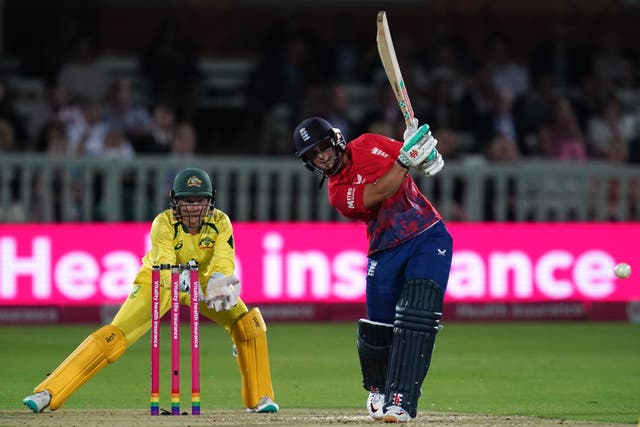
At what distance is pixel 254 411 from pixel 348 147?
6.10 feet

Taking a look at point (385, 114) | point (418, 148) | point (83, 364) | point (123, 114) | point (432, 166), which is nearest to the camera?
point (418, 148)

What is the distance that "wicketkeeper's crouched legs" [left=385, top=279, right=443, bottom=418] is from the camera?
27.3 ft

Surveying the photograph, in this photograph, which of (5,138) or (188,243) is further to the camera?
(5,138)

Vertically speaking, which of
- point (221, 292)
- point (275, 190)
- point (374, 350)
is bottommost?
point (374, 350)

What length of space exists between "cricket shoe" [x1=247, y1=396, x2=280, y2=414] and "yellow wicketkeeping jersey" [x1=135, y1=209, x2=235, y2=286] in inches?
34.0

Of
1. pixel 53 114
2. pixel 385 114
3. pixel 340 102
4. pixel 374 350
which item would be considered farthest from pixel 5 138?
pixel 374 350

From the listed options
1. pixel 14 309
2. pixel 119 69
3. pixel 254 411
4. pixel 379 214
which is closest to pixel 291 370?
pixel 254 411

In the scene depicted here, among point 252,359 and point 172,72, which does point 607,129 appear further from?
point 252,359

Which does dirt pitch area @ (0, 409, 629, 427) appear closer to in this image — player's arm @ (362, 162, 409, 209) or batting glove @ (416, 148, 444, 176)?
player's arm @ (362, 162, 409, 209)

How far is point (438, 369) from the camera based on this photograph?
1221 centimetres

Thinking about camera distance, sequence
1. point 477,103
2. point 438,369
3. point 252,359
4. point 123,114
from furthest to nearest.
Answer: point 477,103 < point 123,114 < point 438,369 < point 252,359

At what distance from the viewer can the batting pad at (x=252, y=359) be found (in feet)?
30.3

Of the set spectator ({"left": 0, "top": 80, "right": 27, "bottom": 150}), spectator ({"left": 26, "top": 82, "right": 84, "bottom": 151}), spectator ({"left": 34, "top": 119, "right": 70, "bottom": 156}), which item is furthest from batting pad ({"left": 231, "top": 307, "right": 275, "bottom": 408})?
spectator ({"left": 0, "top": 80, "right": 27, "bottom": 150})

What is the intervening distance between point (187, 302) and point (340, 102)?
865 centimetres
